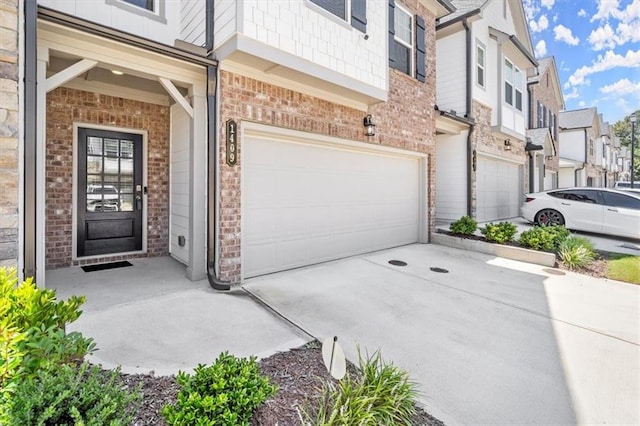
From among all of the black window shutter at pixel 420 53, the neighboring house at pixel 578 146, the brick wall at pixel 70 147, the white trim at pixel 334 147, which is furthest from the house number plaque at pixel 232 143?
the neighboring house at pixel 578 146

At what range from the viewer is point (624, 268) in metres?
6.10

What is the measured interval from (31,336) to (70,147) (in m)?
4.66

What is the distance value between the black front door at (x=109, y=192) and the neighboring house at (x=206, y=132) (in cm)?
2

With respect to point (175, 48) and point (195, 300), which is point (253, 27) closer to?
point (175, 48)

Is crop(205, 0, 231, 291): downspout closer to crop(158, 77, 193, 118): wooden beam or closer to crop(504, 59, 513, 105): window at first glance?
crop(158, 77, 193, 118): wooden beam

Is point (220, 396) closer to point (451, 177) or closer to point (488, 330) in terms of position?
point (488, 330)

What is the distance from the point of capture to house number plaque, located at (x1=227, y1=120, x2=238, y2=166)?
4.63m

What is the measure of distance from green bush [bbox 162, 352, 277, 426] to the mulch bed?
20 cm

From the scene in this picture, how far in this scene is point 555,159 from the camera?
17.9 metres

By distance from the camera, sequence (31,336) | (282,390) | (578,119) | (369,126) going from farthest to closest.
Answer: (578,119), (369,126), (282,390), (31,336)

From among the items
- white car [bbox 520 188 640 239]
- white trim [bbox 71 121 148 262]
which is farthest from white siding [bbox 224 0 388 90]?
white car [bbox 520 188 640 239]

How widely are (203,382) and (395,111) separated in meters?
6.87

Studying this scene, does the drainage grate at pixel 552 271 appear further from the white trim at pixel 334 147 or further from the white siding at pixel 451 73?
Answer: the white siding at pixel 451 73

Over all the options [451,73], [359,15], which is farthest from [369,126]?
[451,73]
